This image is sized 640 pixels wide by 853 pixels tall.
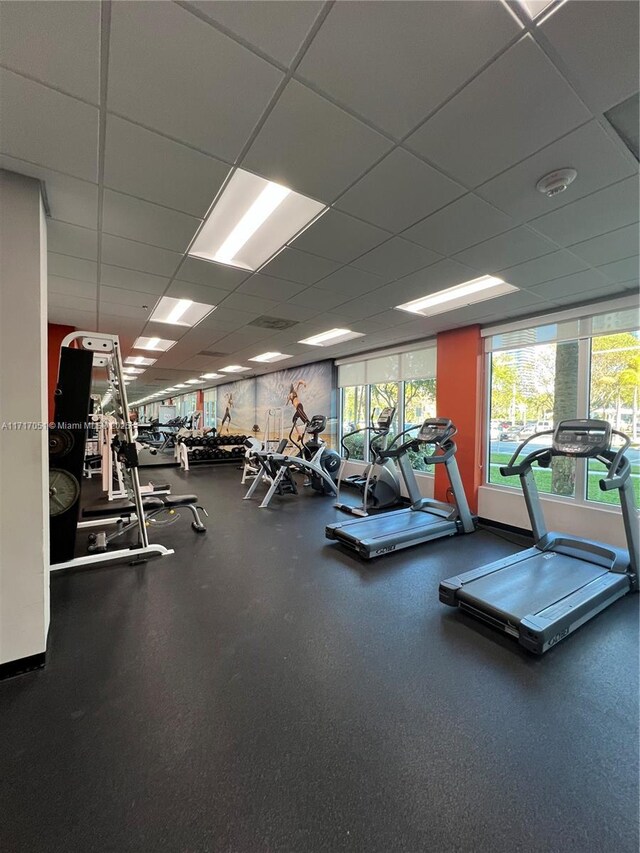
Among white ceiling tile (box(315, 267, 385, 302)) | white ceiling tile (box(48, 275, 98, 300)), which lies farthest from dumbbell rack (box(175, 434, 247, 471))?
white ceiling tile (box(315, 267, 385, 302))

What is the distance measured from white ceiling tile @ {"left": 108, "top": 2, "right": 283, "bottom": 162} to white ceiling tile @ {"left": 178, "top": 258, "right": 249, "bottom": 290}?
1.39m

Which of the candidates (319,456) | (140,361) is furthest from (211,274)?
(140,361)

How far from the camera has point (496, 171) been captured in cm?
186

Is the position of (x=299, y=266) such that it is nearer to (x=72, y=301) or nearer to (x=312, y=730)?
(x=72, y=301)

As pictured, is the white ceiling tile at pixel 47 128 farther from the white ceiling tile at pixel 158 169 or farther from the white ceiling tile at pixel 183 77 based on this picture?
the white ceiling tile at pixel 183 77

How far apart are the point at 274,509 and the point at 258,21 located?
517 cm

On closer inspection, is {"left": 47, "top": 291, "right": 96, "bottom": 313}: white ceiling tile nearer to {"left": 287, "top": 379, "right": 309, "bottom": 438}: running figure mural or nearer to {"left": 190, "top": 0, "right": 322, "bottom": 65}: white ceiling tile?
{"left": 190, "top": 0, "right": 322, "bottom": 65}: white ceiling tile

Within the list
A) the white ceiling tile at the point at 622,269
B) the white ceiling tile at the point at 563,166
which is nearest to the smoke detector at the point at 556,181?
the white ceiling tile at the point at 563,166

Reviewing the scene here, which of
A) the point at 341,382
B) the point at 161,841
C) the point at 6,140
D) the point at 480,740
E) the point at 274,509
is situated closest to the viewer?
the point at 161,841

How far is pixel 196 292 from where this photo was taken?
3.68 meters

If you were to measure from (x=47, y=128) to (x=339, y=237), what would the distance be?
171 cm

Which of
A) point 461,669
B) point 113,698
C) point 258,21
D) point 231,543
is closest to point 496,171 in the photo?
point 258,21

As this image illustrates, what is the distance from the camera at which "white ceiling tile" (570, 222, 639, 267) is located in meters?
2.47

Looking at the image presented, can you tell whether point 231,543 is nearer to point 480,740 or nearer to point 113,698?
point 113,698
